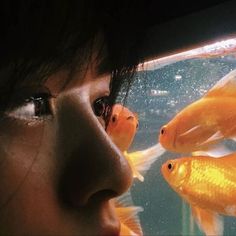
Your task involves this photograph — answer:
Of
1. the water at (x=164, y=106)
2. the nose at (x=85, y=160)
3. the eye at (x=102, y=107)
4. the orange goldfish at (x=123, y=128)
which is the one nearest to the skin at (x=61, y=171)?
the nose at (x=85, y=160)

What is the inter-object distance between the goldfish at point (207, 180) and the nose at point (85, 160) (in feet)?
3.25

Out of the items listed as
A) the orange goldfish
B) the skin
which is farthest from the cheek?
the orange goldfish

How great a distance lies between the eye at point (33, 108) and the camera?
0.83 metres

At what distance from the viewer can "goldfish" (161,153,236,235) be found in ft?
5.90

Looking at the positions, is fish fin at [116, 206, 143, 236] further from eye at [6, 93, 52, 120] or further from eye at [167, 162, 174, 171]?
eye at [6, 93, 52, 120]

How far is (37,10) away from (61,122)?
0.75 ft

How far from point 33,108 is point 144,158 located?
60.6 inches

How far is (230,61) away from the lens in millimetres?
2406

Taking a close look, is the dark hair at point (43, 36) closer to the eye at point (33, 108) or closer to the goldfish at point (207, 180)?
the eye at point (33, 108)

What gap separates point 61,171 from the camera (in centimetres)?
84

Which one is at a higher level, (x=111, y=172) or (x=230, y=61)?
(x=111, y=172)

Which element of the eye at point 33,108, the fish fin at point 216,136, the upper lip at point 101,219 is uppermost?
the eye at point 33,108

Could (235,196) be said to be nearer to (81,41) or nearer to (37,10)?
(81,41)

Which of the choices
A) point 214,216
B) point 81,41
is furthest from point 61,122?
point 214,216
